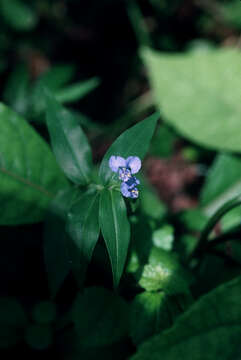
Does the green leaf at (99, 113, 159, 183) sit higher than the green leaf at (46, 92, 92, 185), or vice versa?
the green leaf at (46, 92, 92, 185)

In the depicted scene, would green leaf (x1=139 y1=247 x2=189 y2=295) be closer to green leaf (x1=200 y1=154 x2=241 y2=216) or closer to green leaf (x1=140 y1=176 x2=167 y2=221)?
green leaf (x1=140 y1=176 x2=167 y2=221)

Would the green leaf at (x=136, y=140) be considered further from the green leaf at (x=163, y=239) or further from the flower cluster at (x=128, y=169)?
the green leaf at (x=163, y=239)

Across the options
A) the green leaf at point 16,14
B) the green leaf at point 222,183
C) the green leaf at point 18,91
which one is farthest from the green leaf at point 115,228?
the green leaf at point 16,14

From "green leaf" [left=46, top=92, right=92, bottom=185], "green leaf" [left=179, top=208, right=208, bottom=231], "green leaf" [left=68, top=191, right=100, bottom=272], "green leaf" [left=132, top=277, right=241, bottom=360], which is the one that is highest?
"green leaf" [left=46, top=92, right=92, bottom=185]

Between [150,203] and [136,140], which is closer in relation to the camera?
[136,140]

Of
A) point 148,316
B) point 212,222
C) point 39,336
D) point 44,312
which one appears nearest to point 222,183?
point 212,222

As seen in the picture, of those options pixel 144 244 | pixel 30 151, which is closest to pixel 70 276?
pixel 144 244

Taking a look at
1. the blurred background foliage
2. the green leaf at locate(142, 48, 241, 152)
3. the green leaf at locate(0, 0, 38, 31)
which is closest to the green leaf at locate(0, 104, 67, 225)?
the blurred background foliage

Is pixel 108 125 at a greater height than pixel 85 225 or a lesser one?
greater

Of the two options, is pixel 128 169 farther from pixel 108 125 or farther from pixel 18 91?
pixel 108 125
